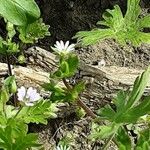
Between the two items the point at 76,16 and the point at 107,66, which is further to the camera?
the point at 76,16

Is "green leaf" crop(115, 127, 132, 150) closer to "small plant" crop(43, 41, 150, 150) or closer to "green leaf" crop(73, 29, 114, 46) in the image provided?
"small plant" crop(43, 41, 150, 150)

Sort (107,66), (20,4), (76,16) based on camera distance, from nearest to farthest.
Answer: (20,4), (107,66), (76,16)

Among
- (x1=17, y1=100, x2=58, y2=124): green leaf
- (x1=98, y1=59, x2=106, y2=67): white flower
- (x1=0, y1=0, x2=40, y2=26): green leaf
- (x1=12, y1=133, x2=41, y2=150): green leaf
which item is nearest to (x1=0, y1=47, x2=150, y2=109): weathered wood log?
(x1=98, y1=59, x2=106, y2=67): white flower

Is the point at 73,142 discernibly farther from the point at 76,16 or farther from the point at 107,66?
the point at 76,16

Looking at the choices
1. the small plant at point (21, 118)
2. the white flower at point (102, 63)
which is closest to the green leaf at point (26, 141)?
the small plant at point (21, 118)

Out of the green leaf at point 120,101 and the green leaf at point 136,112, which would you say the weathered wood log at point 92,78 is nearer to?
the green leaf at point 120,101

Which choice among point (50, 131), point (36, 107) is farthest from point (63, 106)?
point (36, 107)

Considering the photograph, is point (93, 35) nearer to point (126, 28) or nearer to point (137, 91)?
point (126, 28)
